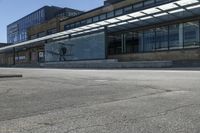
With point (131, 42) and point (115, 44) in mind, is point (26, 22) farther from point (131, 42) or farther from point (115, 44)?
point (131, 42)

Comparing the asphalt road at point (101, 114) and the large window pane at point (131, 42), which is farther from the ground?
the large window pane at point (131, 42)

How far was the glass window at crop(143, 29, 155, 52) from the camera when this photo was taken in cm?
3861

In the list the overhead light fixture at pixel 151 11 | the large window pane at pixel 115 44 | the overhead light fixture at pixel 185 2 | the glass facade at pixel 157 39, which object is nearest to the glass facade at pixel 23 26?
the large window pane at pixel 115 44

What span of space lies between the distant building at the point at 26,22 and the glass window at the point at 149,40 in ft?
177

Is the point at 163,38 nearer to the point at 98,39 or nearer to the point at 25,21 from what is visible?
the point at 98,39

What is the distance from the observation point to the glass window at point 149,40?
127 feet

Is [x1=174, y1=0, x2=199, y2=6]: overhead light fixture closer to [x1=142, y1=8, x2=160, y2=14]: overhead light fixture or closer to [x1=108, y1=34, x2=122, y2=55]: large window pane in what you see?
[x1=142, y1=8, x2=160, y2=14]: overhead light fixture

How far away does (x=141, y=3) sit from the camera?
147 ft

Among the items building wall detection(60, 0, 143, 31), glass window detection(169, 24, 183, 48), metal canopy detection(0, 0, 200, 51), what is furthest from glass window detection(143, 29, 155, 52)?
building wall detection(60, 0, 143, 31)

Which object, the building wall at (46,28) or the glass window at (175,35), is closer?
the glass window at (175,35)

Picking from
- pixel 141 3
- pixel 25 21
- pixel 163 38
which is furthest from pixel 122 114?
pixel 25 21

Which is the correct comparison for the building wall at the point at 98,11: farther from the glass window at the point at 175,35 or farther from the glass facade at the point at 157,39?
the glass window at the point at 175,35

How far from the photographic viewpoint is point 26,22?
103 metres

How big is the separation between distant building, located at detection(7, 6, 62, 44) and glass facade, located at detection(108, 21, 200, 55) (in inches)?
1923
